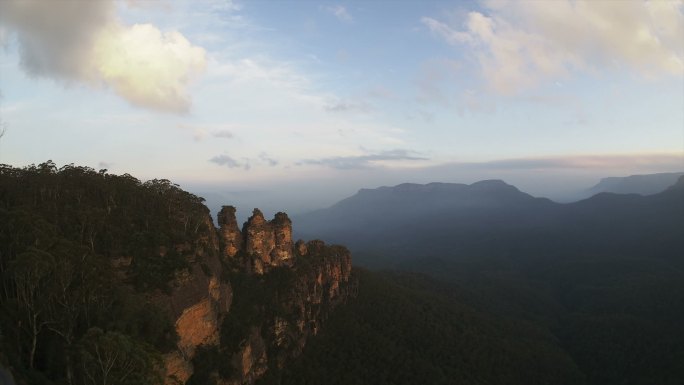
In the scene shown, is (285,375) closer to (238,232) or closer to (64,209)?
(238,232)

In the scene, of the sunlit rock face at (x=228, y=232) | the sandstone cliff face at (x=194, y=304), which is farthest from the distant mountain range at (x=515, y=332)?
the sunlit rock face at (x=228, y=232)

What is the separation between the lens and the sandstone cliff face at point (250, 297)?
138 feet

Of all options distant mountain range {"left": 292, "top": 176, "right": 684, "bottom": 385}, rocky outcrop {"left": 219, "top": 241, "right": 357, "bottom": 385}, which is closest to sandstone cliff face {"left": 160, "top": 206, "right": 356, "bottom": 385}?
rocky outcrop {"left": 219, "top": 241, "right": 357, "bottom": 385}

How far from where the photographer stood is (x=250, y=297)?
2377 inches

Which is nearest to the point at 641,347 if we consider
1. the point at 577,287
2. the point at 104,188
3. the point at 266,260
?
the point at 577,287

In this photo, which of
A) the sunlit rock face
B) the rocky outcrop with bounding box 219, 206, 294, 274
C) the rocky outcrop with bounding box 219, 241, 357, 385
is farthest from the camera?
the rocky outcrop with bounding box 219, 206, 294, 274

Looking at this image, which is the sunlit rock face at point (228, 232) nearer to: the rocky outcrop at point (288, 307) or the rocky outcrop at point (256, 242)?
the rocky outcrop at point (256, 242)

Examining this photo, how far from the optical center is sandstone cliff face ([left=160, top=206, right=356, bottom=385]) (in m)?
42.0

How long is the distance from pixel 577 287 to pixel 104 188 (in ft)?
527

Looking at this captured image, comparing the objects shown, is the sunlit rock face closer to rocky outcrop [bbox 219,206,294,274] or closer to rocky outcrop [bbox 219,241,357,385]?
rocky outcrop [bbox 219,206,294,274]

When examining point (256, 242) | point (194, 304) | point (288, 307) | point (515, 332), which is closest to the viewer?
point (194, 304)

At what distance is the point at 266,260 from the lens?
69062 mm

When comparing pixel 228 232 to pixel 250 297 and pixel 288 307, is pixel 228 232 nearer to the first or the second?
pixel 250 297

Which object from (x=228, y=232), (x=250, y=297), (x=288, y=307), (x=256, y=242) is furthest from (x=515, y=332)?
(x=228, y=232)
